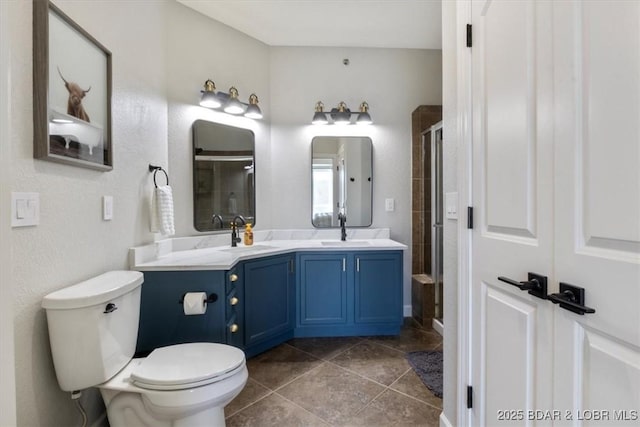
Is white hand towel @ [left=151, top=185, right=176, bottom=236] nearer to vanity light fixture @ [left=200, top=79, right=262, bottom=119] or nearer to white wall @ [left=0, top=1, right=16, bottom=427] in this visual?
vanity light fixture @ [left=200, top=79, right=262, bottom=119]

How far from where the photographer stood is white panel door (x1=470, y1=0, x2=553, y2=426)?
873 mm

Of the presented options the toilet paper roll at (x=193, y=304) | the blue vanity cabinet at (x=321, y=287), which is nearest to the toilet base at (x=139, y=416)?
the toilet paper roll at (x=193, y=304)

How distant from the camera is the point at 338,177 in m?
2.99

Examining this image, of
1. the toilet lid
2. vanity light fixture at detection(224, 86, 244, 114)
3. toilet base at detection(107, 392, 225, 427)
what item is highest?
vanity light fixture at detection(224, 86, 244, 114)

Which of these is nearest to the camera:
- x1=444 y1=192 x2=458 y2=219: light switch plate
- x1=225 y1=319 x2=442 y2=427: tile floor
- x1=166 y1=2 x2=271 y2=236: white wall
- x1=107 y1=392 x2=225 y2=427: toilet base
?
x1=107 y1=392 x2=225 y2=427: toilet base

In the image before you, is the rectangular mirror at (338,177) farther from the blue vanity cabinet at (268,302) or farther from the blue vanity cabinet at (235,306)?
the blue vanity cabinet at (235,306)

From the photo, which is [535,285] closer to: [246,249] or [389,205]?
[246,249]

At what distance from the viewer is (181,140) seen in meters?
2.32

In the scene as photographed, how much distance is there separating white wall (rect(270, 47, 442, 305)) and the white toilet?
68.6 inches

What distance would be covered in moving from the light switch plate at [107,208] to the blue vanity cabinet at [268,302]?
890mm

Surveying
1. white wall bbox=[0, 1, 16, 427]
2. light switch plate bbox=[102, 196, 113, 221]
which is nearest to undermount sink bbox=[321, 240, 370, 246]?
light switch plate bbox=[102, 196, 113, 221]

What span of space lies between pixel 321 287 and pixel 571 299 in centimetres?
192

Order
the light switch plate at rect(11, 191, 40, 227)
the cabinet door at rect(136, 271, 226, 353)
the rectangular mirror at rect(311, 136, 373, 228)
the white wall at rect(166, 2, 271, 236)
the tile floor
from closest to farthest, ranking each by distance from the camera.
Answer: the light switch plate at rect(11, 191, 40, 227) < the tile floor < the cabinet door at rect(136, 271, 226, 353) < the white wall at rect(166, 2, 271, 236) < the rectangular mirror at rect(311, 136, 373, 228)

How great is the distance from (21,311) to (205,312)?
0.87 m
